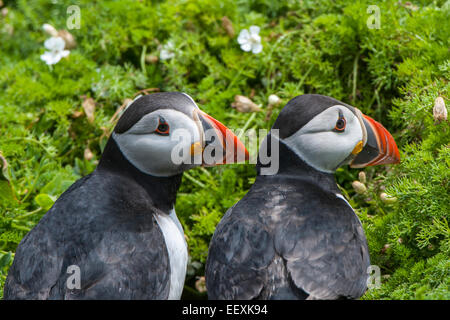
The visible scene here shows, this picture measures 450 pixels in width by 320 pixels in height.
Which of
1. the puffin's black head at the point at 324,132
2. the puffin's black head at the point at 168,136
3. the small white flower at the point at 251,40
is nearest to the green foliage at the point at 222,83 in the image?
the small white flower at the point at 251,40

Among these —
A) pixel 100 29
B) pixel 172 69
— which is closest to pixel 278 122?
pixel 172 69

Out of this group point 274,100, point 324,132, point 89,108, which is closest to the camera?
point 324,132

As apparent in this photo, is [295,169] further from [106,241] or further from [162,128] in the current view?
[106,241]

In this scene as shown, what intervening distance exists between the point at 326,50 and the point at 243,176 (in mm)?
1128

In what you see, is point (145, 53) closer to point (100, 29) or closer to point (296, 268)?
point (100, 29)

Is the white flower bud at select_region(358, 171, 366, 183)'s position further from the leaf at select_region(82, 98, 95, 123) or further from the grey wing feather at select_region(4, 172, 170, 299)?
the leaf at select_region(82, 98, 95, 123)

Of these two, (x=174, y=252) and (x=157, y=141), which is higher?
(x=157, y=141)

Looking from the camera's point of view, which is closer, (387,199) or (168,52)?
(387,199)

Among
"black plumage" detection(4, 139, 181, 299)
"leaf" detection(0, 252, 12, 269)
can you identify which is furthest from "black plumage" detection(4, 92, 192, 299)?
"leaf" detection(0, 252, 12, 269)

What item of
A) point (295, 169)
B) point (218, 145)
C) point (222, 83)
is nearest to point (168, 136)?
point (218, 145)

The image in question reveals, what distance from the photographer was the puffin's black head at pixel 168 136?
9.95 ft

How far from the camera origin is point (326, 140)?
3.09 meters

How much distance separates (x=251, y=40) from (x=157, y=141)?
1.81 m
